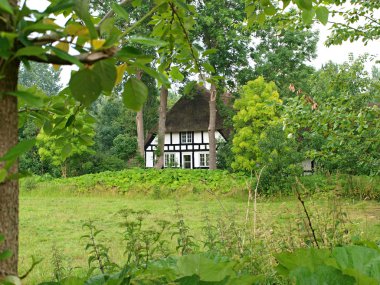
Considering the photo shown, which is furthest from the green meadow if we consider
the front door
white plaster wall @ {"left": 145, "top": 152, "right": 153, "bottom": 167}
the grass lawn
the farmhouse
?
the front door

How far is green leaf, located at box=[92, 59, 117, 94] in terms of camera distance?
0.63 meters

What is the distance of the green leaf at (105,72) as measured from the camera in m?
0.63

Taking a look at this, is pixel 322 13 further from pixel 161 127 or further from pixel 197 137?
pixel 197 137

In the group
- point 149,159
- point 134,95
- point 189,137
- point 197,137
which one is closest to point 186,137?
point 189,137

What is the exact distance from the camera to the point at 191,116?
102 feet

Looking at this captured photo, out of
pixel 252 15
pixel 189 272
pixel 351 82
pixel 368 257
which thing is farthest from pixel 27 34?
pixel 351 82

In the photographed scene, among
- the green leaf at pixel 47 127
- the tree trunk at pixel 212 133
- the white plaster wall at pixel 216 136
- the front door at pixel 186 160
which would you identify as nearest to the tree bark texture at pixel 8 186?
the green leaf at pixel 47 127

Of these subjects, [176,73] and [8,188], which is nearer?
[8,188]

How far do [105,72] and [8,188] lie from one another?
0.81 feet

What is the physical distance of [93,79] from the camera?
64 centimetres

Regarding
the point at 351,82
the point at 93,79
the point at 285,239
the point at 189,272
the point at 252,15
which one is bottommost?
the point at 285,239

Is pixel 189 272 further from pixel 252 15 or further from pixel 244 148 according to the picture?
pixel 244 148

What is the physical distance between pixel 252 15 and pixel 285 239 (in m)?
1.73

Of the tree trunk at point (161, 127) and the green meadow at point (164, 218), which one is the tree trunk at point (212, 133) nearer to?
the tree trunk at point (161, 127)
